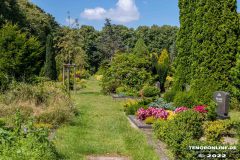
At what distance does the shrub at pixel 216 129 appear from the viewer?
31.4ft

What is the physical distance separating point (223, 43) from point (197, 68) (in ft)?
5.22

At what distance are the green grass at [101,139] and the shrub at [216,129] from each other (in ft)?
5.21

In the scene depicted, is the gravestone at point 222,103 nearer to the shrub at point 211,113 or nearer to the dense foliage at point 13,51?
the shrub at point 211,113

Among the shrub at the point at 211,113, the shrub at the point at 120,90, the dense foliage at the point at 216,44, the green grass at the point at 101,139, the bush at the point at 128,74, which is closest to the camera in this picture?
the green grass at the point at 101,139

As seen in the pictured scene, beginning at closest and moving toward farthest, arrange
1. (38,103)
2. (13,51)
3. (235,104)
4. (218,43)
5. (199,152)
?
(199,152)
(38,103)
(218,43)
(235,104)
(13,51)

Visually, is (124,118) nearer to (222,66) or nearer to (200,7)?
(222,66)

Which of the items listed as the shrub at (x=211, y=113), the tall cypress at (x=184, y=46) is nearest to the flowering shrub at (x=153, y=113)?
the shrub at (x=211, y=113)

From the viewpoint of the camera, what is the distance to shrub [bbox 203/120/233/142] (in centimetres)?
957

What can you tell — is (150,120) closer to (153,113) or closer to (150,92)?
(153,113)

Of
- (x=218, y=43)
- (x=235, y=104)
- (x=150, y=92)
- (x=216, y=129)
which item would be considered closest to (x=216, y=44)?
(x=218, y=43)

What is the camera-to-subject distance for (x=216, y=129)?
975cm

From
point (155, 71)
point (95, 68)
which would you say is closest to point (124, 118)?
point (155, 71)

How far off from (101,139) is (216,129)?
301 centimetres

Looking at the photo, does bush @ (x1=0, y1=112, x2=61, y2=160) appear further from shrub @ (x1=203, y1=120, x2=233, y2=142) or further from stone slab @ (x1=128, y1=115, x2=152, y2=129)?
stone slab @ (x1=128, y1=115, x2=152, y2=129)
